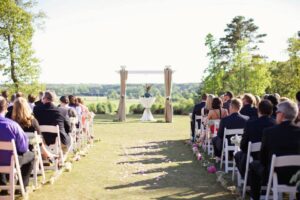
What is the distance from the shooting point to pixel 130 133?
56.1 ft

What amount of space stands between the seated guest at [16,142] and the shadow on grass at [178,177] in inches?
64.1

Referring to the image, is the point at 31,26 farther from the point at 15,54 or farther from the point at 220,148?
the point at 220,148

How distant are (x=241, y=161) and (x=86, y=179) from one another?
3.25m

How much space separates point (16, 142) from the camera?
566cm

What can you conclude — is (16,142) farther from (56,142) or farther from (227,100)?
(227,100)

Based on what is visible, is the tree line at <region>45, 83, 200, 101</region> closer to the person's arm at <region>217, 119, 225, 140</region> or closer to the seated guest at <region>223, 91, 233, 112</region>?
the seated guest at <region>223, 91, 233, 112</region>

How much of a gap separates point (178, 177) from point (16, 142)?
3.60m

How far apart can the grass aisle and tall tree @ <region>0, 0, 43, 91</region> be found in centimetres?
1274

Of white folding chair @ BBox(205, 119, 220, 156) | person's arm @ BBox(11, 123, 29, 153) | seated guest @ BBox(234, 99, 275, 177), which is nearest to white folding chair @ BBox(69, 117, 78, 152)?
white folding chair @ BBox(205, 119, 220, 156)

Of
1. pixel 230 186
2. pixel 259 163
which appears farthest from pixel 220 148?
pixel 259 163

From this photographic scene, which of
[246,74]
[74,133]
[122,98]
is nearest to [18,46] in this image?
[122,98]

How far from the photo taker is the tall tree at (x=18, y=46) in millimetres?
22922

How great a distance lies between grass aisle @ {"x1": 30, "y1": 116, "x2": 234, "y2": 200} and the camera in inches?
256

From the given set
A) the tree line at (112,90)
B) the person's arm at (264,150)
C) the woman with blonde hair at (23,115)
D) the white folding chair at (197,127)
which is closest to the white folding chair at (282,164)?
the person's arm at (264,150)
